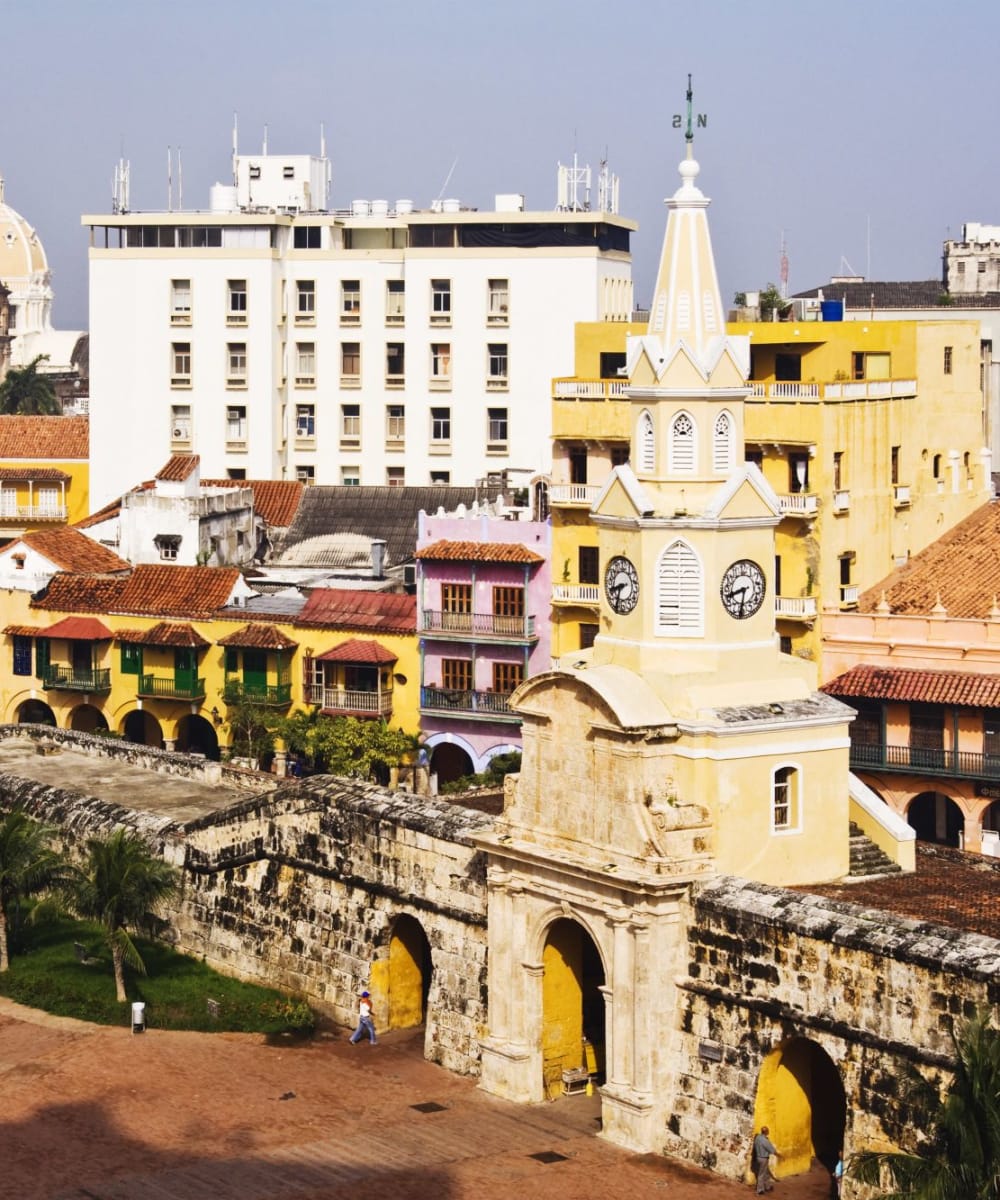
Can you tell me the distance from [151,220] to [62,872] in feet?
170

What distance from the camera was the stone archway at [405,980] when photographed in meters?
56.9

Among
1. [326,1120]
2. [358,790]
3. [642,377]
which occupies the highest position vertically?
[642,377]

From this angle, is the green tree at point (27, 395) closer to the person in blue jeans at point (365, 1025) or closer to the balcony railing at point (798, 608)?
the balcony railing at point (798, 608)

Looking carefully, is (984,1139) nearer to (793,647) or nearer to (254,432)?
(793,647)

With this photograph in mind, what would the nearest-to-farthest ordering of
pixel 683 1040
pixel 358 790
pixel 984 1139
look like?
pixel 984 1139 → pixel 683 1040 → pixel 358 790

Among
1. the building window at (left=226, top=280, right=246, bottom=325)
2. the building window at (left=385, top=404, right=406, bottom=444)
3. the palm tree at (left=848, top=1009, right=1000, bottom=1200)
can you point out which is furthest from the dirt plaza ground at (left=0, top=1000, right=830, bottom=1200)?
the building window at (left=226, top=280, right=246, bottom=325)

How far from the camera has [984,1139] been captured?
40281mm

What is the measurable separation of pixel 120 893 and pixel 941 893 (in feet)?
56.2

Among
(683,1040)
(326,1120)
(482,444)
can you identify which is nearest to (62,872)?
(326,1120)

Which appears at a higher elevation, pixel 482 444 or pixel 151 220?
pixel 151 220

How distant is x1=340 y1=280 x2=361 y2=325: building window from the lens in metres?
108

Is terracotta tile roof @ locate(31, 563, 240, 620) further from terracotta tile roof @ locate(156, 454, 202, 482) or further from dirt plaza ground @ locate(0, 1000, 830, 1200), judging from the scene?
dirt plaza ground @ locate(0, 1000, 830, 1200)

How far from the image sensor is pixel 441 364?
4205 inches

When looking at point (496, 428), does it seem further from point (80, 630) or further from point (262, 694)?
point (262, 694)
